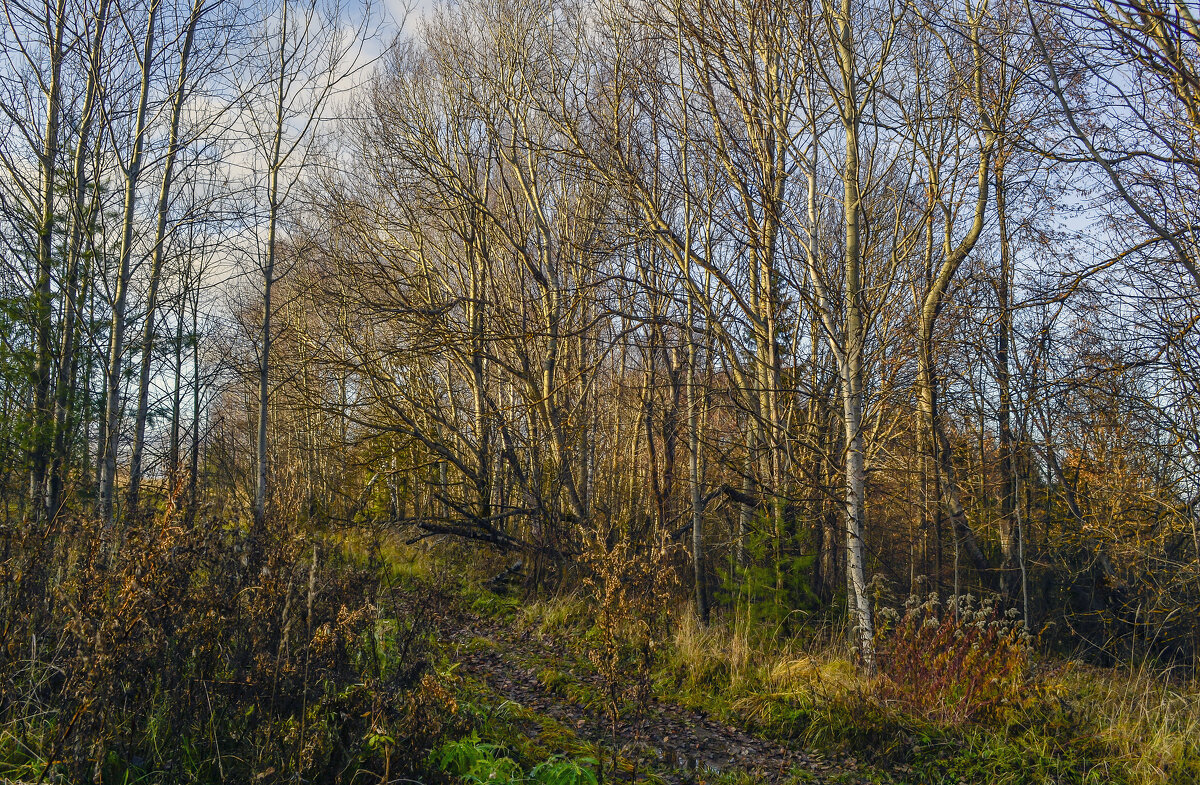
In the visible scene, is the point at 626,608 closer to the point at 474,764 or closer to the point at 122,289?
the point at 474,764

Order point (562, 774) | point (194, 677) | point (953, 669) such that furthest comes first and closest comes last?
point (953, 669) → point (562, 774) → point (194, 677)

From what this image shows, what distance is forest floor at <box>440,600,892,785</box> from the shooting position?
4551mm

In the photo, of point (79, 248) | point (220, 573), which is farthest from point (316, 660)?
point (79, 248)

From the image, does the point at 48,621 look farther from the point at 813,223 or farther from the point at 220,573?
the point at 813,223

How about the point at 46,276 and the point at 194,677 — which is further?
the point at 46,276

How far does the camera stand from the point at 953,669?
568cm

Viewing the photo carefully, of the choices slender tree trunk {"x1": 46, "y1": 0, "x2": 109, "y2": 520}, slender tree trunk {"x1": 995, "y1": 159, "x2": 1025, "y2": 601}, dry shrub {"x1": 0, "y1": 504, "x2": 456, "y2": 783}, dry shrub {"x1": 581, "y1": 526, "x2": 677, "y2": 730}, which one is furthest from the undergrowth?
slender tree trunk {"x1": 46, "y1": 0, "x2": 109, "y2": 520}

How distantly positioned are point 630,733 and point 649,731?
5.8 inches

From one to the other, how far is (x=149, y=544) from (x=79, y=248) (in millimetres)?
7609

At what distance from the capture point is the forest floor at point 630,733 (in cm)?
455

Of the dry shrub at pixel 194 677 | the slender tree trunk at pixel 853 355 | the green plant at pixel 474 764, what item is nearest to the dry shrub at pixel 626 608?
the green plant at pixel 474 764

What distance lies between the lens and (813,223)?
27.5 feet

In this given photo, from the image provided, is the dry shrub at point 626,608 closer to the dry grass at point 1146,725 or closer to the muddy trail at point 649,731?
the muddy trail at point 649,731

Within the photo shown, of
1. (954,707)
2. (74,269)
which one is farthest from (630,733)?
(74,269)
